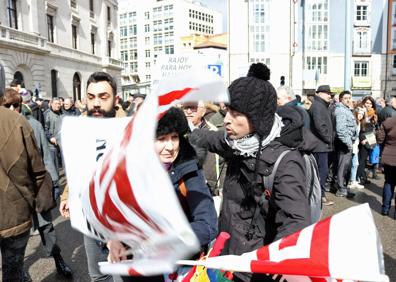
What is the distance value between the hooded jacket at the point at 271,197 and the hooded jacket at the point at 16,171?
130 centimetres

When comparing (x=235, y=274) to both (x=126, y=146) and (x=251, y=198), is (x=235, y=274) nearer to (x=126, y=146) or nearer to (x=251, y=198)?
(x=251, y=198)

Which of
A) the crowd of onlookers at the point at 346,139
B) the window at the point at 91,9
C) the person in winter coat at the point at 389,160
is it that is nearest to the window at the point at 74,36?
the window at the point at 91,9

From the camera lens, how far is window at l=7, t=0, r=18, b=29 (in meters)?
26.3

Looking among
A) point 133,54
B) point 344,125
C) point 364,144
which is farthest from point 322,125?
point 133,54

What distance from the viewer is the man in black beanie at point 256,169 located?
1.76 metres

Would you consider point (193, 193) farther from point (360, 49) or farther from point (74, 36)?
point (360, 49)

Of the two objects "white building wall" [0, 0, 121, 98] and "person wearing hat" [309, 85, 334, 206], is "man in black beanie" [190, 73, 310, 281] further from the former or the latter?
"white building wall" [0, 0, 121, 98]

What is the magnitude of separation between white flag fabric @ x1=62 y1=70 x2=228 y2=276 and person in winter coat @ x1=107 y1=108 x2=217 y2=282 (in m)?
0.48

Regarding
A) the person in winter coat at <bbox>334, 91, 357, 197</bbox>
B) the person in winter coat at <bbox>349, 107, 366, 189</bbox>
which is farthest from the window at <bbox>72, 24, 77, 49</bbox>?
the person in winter coat at <bbox>334, 91, 357, 197</bbox>

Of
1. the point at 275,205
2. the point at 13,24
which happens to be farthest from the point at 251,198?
the point at 13,24

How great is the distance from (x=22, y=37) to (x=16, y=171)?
27.2 metres

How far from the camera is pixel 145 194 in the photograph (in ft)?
3.22

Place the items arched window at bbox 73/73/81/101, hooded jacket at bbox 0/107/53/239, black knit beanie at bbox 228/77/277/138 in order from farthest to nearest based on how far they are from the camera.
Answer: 1. arched window at bbox 73/73/81/101
2. hooded jacket at bbox 0/107/53/239
3. black knit beanie at bbox 228/77/277/138

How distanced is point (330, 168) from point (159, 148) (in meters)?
7.50
